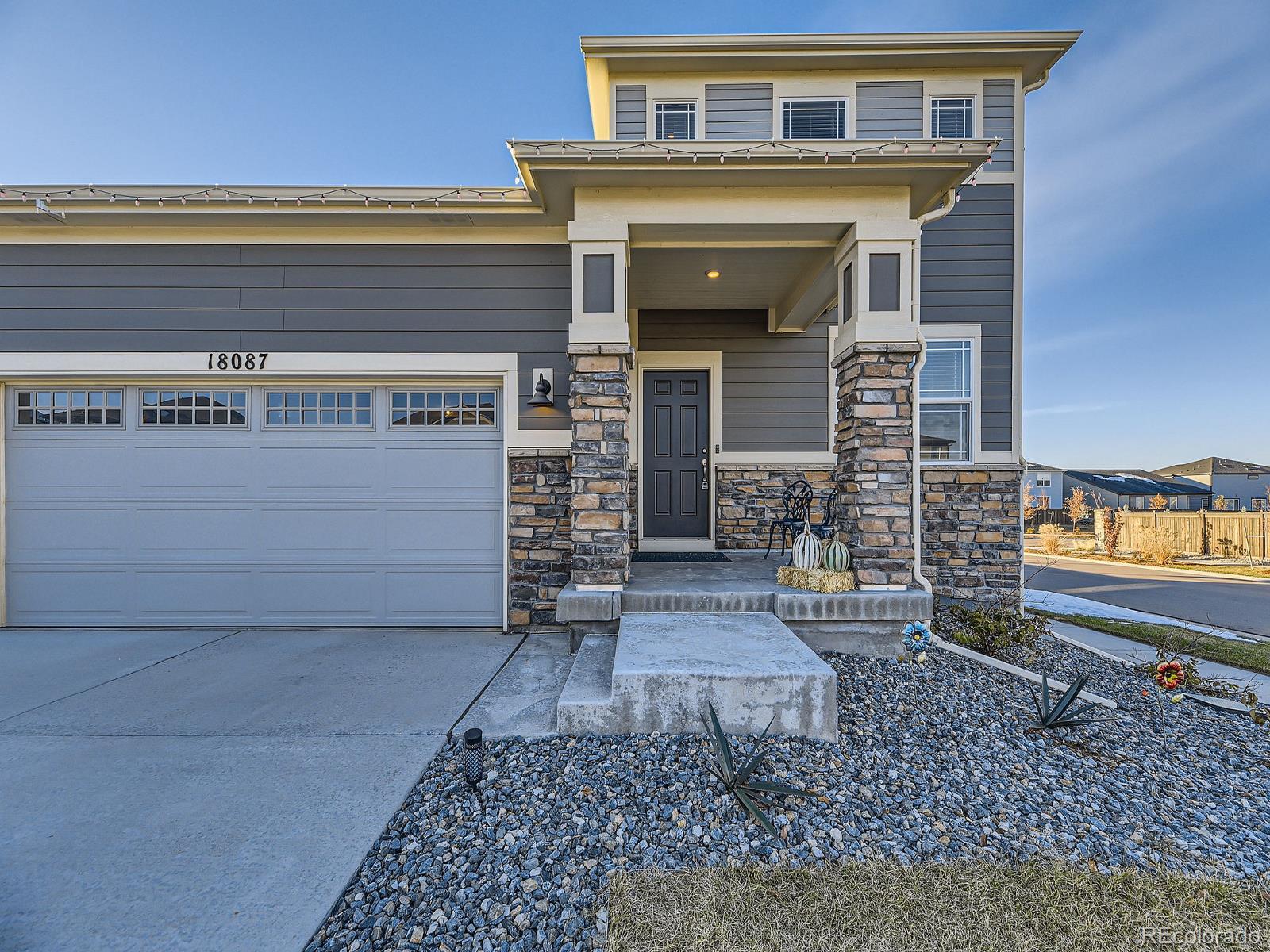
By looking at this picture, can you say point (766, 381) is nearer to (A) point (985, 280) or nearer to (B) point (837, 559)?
Answer: (A) point (985, 280)

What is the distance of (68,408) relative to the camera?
14.0 ft

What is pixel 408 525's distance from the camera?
4301 millimetres

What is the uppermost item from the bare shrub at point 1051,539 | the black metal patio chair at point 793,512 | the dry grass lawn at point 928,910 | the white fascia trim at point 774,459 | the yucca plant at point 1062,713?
the white fascia trim at point 774,459

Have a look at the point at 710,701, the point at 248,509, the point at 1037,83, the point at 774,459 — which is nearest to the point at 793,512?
the point at 774,459

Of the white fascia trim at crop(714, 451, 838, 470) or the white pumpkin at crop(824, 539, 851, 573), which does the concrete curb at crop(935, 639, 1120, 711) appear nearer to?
the white pumpkin at crop(824, 539, 851, 573)

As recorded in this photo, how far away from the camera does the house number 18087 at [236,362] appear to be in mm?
4191

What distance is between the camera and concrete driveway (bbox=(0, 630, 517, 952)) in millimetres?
1514

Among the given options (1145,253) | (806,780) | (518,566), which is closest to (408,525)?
(518,566)

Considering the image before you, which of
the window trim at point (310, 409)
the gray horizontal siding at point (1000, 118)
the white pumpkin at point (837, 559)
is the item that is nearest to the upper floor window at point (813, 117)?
the gray horizontal siding at point (1000, 118)

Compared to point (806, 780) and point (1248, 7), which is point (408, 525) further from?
point (1248, 7)

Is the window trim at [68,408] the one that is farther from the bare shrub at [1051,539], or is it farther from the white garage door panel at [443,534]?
the bare shrub at [1051,539]

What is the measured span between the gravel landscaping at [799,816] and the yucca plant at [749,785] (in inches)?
1.8

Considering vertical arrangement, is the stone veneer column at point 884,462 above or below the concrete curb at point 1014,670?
above

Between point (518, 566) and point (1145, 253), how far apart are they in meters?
18.4
